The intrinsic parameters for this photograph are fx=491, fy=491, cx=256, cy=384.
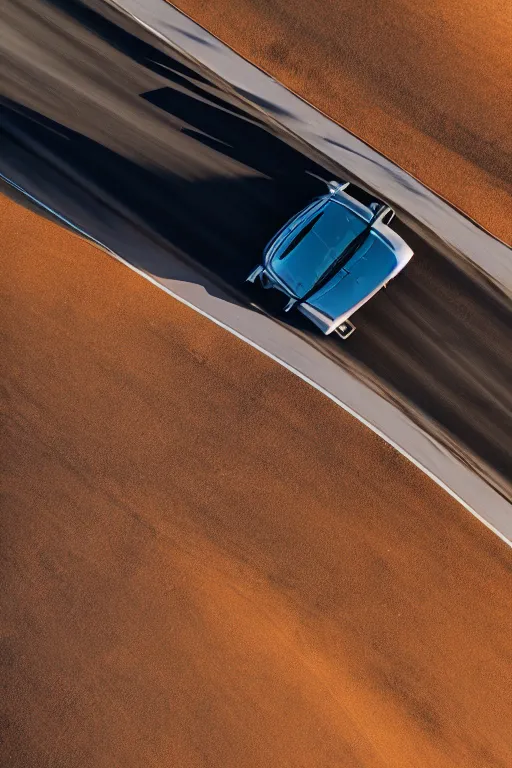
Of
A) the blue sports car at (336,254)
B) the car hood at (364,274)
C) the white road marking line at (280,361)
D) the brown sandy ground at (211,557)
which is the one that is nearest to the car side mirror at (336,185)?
the blue sports car at (336,254)

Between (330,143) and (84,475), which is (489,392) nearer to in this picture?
(330,143)

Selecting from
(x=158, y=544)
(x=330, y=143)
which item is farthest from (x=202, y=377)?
(x=330, y=143)

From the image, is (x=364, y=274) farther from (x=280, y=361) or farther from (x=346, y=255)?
(x=280, y=361)

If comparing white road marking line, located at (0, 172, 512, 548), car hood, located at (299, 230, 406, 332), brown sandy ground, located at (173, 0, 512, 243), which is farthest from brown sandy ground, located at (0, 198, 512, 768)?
brown sandy ground, located at (173, 0, 512, 243)

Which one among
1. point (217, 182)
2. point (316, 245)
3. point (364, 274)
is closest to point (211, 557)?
point (364, 274)

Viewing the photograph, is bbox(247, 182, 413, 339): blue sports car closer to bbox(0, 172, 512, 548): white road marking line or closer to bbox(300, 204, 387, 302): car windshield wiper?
bbox(300, 204, 387, 302): car windshield wiper

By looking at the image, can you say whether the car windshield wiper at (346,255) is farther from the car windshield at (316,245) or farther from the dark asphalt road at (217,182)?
the dark asphalt road at (217,182)
